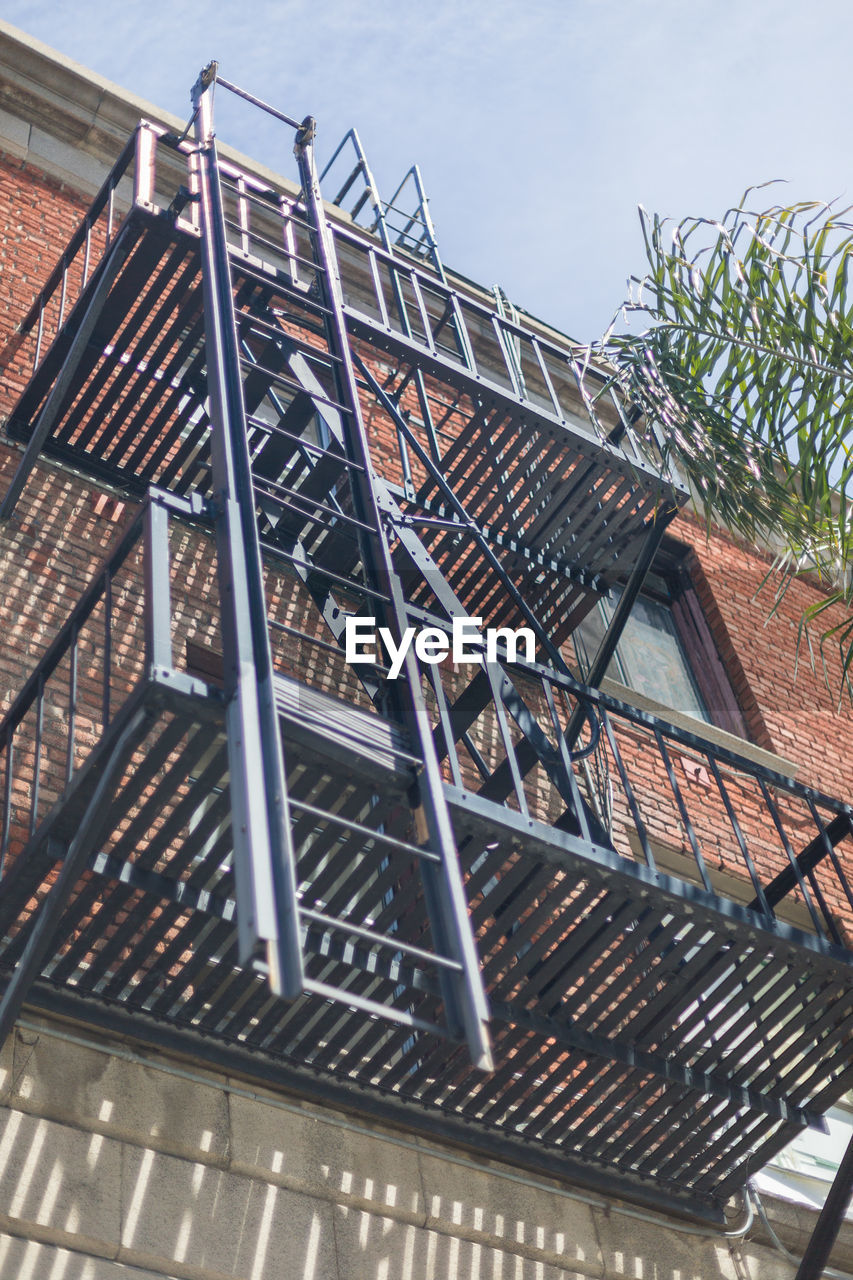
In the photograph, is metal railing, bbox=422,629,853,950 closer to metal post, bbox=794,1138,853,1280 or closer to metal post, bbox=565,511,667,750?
metal post, bbox=565,511,667,750

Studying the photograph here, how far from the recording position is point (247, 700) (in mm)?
4477

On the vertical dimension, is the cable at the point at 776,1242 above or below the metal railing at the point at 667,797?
below

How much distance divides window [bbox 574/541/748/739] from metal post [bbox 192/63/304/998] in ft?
16.3

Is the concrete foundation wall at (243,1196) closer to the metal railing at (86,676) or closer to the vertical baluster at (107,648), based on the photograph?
the metal railing at (86,676)

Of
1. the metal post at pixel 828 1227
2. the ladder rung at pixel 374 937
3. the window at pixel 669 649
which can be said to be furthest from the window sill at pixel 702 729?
the ladder rung at pixel 374 937

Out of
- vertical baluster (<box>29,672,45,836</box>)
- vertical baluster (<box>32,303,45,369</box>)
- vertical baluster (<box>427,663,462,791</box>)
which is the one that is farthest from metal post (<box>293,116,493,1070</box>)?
vertical baluster (<box>32,303,45,369</box>)

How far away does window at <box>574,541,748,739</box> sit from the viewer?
11008mm

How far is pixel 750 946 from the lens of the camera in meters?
5.89

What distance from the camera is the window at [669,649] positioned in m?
11.0

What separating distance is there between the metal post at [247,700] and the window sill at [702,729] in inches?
188

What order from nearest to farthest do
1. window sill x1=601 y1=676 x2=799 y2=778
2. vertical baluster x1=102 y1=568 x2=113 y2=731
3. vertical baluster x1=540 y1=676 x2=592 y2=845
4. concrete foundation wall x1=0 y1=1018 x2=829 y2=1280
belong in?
vertical baluster x1=102 y1=568 x2=113 y2=731 → concrete foundation wall x1=0 y1=1018 x2=829 y2=1280 → vertical baluster x1=540 y1=676 x2=592 y2=845 → window sill x1=601 y1=676 x2=799 y2=778

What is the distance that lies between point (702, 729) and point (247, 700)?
253 inches

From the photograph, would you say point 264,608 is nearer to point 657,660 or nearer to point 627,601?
point 627,601

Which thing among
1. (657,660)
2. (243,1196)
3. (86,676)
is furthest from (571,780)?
(657,660)
